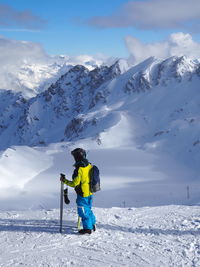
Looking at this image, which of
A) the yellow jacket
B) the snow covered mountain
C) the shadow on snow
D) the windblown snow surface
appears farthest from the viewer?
the snow covered mountain

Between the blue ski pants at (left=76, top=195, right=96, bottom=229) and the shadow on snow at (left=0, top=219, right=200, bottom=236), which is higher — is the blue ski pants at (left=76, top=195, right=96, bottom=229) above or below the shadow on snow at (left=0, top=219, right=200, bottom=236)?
above

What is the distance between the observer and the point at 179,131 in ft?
419

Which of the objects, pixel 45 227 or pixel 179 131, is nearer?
pixel 45 227

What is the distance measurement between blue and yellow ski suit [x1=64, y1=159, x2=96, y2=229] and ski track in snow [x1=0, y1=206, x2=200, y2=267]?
492 mm

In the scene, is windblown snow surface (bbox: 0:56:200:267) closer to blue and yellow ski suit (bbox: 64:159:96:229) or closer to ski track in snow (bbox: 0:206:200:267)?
ski track in snow (bbox: 0:206:200:267)

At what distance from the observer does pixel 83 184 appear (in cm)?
1061

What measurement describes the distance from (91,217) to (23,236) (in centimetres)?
203

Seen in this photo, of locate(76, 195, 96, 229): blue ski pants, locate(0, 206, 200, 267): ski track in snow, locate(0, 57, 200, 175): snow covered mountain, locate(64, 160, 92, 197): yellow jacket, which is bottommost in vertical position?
locate(0, 206, 200, 267): ski track in snow

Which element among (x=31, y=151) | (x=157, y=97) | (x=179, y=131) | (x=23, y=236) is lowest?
(x=23, y=236)

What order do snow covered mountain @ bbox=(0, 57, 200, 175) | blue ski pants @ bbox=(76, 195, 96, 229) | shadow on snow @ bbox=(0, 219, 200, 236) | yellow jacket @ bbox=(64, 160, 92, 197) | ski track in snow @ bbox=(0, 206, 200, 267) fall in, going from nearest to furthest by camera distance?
1. ski track in snow @ bbox=(0, 206, 200, 267)
2. yellow jacket @ bbox=(64, 160, 92, 197)
3. blue ski pants @ bbox=(76, 195, 96, 229)
4. shadow on snow @ bbox=(0, 219, 200, 236)
5. snow covered mountain @ bbox=(0, 57, 200, 175)

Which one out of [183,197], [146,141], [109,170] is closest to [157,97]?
[146,141]

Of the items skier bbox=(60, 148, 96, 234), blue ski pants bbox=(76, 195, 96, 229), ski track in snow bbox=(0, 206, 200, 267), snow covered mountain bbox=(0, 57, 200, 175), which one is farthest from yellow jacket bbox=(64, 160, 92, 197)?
snow covered mountain bbox=(0, 57, 200, 175)

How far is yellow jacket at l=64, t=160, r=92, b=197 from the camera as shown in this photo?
10.5 m

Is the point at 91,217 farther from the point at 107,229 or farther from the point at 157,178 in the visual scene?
the point at 157,178
